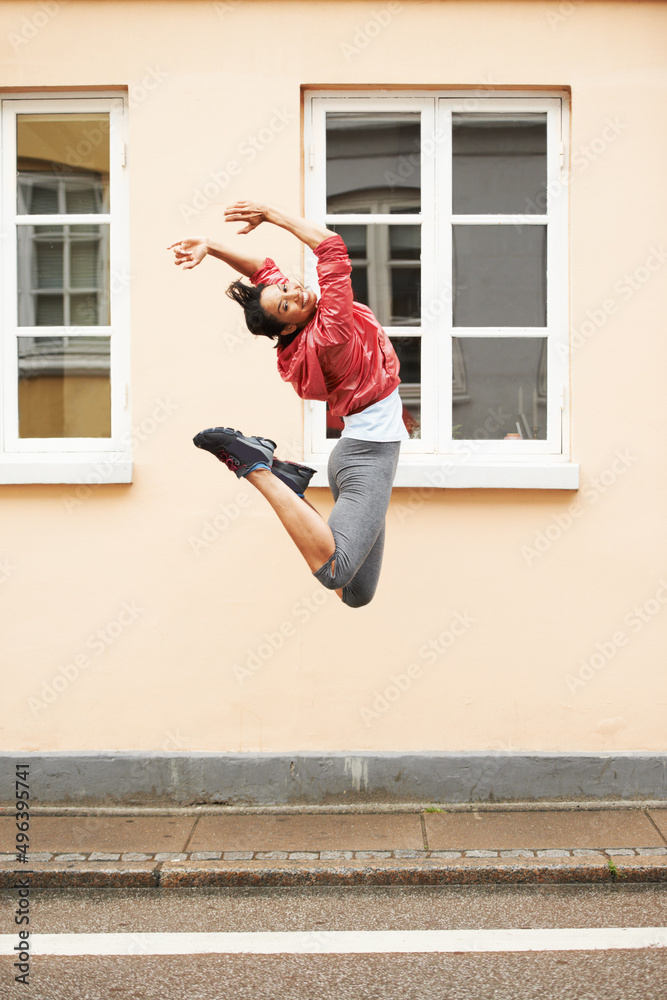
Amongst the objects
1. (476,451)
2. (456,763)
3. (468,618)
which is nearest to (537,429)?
(476,451)

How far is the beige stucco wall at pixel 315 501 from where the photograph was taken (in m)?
5.31

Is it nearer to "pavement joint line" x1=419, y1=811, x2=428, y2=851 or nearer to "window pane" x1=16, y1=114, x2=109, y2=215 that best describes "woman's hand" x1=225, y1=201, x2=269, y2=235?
"window pane" x1=16, y1=114, x2=109, y2=215

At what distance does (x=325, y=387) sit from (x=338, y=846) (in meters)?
2.32

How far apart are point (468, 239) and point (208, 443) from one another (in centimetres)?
263

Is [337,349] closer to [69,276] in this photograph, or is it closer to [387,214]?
[387,214]

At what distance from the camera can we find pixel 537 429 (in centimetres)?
553

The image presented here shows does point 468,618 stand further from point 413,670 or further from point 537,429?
point 537,429
